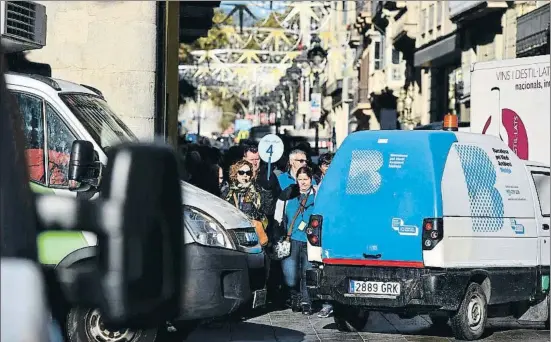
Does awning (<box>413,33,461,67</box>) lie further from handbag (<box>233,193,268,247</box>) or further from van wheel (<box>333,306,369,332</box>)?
van wheel (<box>333,306,369,332</box>)

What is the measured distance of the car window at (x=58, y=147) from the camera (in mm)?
9000

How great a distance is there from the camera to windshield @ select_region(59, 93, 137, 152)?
9.50 metres

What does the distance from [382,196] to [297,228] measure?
2357 millimetres

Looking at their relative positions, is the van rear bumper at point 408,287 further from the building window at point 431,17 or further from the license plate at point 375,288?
the building window at point 431,17

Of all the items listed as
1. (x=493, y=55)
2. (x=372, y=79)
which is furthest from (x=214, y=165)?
(x=372, y=79)

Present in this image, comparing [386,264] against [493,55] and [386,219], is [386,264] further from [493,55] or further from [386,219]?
[493,55]

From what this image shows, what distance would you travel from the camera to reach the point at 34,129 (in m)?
9.23

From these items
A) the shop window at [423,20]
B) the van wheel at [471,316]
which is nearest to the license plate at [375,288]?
the van wheel at [471,316]

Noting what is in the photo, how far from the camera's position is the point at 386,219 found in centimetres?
1184

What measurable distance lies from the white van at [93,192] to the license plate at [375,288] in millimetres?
1432

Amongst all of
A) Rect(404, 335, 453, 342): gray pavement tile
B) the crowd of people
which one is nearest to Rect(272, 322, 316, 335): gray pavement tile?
the crowd of people

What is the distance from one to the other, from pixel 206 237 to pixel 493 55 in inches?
881

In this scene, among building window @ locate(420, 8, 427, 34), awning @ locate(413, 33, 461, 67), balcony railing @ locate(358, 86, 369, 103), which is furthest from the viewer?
balcony railing @ locate(358, 86, 369, 103)

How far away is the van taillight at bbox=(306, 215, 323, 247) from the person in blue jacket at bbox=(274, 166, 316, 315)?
157 cm
